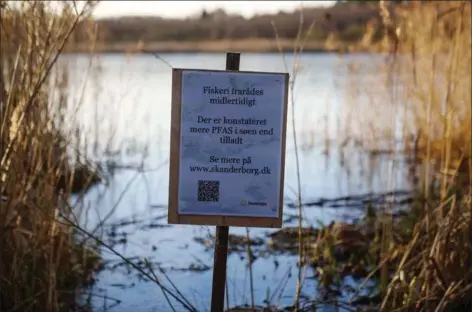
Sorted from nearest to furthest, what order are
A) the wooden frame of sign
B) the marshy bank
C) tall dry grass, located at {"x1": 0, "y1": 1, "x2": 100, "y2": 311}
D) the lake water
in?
1. the wooden frame of sign
2. tall dry grass, located at {"x1": 0, "y1": 1, "x2": 100, "y2": 311}
3. the marshy bank
4. the lake water

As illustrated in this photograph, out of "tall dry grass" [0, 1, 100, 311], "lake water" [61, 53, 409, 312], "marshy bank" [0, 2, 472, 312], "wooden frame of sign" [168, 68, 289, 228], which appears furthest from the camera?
"lake water" [61, 53, 409, 312]

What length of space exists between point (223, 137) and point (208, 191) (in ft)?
0.56

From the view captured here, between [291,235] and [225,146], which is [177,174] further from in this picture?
[291,235]

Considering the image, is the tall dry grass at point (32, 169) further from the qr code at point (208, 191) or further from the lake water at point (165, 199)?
the qr code at point (208, 191)

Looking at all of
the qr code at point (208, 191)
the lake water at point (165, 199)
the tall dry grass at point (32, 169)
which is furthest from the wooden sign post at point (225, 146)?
the tall dry grass at point (32, 169)

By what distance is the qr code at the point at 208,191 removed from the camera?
231 centimetres

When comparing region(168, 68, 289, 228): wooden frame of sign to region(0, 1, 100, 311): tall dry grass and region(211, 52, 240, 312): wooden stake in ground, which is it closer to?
region(211, 52, 240, 312): wooden stake in ground

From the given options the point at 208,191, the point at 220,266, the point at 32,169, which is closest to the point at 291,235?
the point at 32,169

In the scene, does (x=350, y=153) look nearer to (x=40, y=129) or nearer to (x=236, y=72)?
(x=40, y=129)

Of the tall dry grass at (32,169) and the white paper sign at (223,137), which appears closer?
the white paper sign at (223,137)

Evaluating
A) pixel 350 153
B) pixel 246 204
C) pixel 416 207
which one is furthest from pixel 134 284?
pixel 350 153

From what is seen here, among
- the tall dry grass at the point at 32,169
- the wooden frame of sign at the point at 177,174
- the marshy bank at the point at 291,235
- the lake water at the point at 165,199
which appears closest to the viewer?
the wooden frame of sign at the point at 177,174

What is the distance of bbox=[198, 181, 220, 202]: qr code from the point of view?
231 centimetres

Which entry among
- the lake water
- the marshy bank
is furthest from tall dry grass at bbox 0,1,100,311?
the lake water
